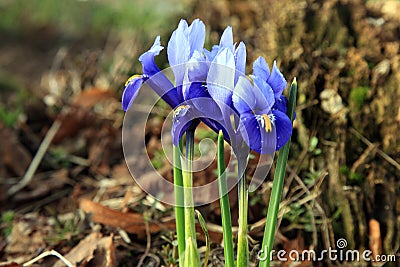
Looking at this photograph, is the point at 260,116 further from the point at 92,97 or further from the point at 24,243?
the point at 92,97

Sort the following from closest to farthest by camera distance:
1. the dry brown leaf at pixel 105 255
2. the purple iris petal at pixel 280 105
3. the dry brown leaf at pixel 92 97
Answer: the purple iris petal at pixel 280 105
the dry brown leaf at pixel 105 255
the dry brown leaf at pixel 92 97

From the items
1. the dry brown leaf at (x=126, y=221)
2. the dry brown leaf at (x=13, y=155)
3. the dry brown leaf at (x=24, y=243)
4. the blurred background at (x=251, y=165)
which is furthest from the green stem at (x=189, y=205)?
the dry brown leaf at (x=13, y=155)

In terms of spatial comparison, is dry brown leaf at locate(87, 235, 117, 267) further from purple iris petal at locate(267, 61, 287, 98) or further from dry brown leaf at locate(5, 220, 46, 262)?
purple iris petal at locate(267, 61, 287, 98)

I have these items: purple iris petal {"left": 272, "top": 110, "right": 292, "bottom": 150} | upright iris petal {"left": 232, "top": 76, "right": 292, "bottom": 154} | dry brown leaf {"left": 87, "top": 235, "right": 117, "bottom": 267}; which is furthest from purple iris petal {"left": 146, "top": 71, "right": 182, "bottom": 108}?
dry brown leaf {"left": 87, "top": 235, "right": 117, "bottom": 267}

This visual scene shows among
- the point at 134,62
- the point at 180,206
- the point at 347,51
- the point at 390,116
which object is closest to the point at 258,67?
the point at 180,206

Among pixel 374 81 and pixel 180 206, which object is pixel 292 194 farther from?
pixel 180 206

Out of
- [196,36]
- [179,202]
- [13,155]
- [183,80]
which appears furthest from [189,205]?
[13,155]

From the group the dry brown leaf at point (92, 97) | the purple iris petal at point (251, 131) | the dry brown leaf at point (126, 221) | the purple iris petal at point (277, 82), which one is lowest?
the dry brown leaf at point (126, 221)

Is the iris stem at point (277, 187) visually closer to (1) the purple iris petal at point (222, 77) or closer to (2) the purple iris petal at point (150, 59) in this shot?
(1) the purple iris petal at point (222, 77)
